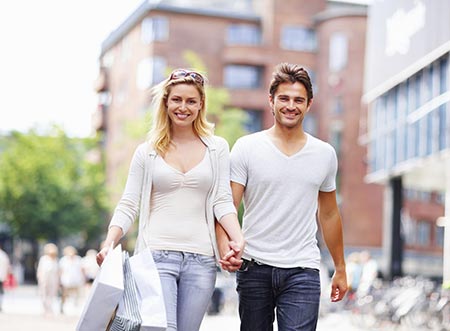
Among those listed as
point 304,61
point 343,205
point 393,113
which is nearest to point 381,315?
point 393,113

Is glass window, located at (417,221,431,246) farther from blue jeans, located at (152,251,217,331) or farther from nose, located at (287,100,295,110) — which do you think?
blue jeans, located at (152,251,217,331)

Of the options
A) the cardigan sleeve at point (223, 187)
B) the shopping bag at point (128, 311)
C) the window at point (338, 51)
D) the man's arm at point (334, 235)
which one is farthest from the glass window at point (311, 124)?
the shopping bag at point (128, 311)

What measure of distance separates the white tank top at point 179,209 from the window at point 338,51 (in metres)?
60.2

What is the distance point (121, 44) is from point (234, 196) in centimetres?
7160

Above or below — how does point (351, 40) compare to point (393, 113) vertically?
above

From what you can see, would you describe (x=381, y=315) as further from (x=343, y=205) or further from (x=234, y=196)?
(x=343, y=205)

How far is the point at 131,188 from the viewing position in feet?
19.5

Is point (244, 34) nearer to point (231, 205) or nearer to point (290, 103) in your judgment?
point (290, 103)

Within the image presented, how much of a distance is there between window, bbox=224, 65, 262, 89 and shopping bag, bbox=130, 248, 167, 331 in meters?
61.9

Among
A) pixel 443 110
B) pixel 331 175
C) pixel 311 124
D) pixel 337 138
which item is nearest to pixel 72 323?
pixel 443 110

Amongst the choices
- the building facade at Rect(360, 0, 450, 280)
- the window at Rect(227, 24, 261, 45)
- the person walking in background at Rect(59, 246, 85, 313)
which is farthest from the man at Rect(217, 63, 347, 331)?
the window at Rect(227, 24, 261, 45)

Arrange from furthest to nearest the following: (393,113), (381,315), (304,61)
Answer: (304,61) < (393,113) < (381,315)

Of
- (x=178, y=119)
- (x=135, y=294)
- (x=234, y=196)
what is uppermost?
(x=178, y=119)

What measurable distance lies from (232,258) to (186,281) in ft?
0.92
